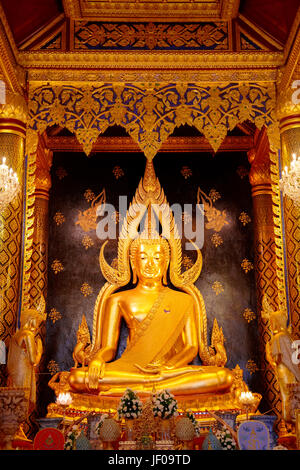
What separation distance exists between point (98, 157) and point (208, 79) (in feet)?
6.41

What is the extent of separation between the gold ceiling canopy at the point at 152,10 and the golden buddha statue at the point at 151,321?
1693 millimetres

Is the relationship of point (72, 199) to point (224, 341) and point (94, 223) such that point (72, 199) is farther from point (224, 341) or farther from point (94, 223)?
point (224, 341)

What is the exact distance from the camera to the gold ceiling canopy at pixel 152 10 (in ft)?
19.1

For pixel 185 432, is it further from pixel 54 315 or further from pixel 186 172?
pixel 186 172

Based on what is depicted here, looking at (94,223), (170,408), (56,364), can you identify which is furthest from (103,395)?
(94,223)

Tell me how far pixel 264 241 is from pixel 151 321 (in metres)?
1.58

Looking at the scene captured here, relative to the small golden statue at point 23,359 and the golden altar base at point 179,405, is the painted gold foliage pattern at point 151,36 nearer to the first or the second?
the small golden statue at point 23,359

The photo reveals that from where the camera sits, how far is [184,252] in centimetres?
691

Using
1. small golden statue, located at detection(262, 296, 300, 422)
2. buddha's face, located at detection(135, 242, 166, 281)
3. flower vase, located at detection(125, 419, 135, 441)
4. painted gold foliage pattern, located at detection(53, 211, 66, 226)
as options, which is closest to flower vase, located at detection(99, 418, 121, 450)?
flower vase, located at detection(125, 419, 135, 441)

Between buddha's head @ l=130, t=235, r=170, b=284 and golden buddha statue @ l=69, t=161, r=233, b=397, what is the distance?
0.01 m

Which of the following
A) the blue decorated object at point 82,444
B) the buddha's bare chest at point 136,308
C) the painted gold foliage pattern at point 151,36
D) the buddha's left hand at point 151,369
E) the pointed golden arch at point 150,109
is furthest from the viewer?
the buddha's bare chest at point 136,308

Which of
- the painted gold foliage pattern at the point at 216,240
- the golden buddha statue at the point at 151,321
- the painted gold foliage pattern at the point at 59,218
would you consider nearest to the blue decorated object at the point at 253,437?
the golden buddha statue at the point at 151,321

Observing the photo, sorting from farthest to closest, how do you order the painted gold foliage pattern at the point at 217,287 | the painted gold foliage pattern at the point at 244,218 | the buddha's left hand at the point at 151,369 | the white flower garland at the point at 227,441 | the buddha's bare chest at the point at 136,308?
1. the painted gold foliage pattern at the point at 244,218
2. the painted gold foliage pattern at the point at 217,287
3. the buddha's bare chest at the point at 136,308
4. the buddha's left hand at the point at 151,369
5. the white flower garland at the point at 227,441

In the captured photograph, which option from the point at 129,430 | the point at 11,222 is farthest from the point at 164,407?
the point at 11,222
